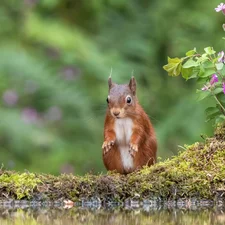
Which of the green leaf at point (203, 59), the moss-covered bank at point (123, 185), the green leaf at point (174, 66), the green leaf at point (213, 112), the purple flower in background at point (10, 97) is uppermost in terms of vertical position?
the purple flower in background at point (10, 97)

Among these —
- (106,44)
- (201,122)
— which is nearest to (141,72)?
(106,44)

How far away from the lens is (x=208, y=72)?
666cm

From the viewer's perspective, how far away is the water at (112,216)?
563 cm

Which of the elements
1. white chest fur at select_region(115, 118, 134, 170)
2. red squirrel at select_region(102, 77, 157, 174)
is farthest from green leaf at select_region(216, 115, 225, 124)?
white chest fur at select_region(115, 118, 134, 170)

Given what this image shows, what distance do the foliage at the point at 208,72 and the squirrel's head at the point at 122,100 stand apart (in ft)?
1.76

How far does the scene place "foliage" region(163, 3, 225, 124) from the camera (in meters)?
6.65

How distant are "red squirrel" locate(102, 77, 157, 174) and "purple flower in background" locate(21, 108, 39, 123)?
3742mm

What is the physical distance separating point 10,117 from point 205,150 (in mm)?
4646

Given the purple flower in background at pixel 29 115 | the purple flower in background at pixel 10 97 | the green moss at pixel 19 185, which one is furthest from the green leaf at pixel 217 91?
the purple flower in background at pixel 10 97

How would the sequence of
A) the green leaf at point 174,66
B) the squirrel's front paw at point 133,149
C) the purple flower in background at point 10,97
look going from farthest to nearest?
1. the purple flower in background at point 10,97
2. the squirrel's front paw at point 133,149
3. the green leaf at point 174,66

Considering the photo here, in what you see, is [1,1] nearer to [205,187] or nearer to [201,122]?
[201,122]

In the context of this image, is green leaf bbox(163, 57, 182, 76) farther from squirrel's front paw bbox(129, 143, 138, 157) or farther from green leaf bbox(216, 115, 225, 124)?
squirrel's front paw bbox(129, 143, 138, 157)

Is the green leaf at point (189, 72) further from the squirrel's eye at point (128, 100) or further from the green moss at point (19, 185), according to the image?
the green moss at point (19, 185)

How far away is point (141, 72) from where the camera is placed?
1270 cm
